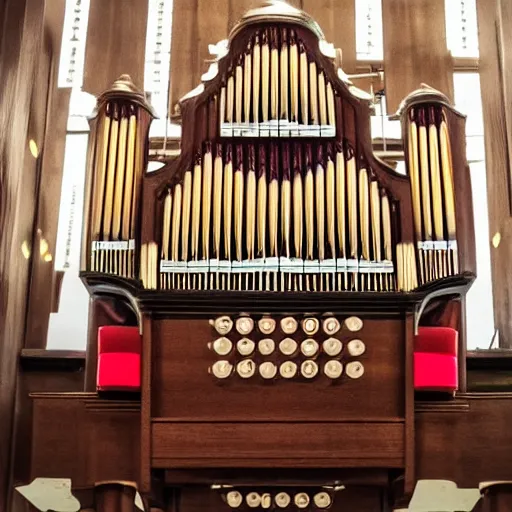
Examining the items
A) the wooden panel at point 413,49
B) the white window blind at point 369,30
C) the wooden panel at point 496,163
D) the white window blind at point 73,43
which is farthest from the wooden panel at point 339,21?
the white window blind at point 73,43

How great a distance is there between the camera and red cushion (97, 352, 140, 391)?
13.0 feet

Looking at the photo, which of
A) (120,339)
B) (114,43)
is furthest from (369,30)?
(120,339)

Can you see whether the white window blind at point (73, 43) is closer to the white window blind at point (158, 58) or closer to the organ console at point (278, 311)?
the white window blind at point (158, 58)

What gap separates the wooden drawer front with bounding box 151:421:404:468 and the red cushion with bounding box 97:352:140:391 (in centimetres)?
30

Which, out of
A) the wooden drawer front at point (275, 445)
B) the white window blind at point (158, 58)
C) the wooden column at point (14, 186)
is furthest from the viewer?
the white window blind at point (158, 58)

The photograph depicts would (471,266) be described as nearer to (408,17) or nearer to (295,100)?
(295,100)

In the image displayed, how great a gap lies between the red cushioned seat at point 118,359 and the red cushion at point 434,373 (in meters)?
1.22

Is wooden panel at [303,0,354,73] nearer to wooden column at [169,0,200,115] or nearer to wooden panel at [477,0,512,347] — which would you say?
wooden column at [169,0,200,115]

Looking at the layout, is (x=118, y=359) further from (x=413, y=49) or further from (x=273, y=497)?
(x=413, y=49)

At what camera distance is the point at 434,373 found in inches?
156

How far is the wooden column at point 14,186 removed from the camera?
15.4ft

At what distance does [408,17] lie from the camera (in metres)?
5.71

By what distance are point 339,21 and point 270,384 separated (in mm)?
2806

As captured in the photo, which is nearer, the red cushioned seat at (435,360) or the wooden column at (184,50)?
the red cushioned seat at (435,360)
